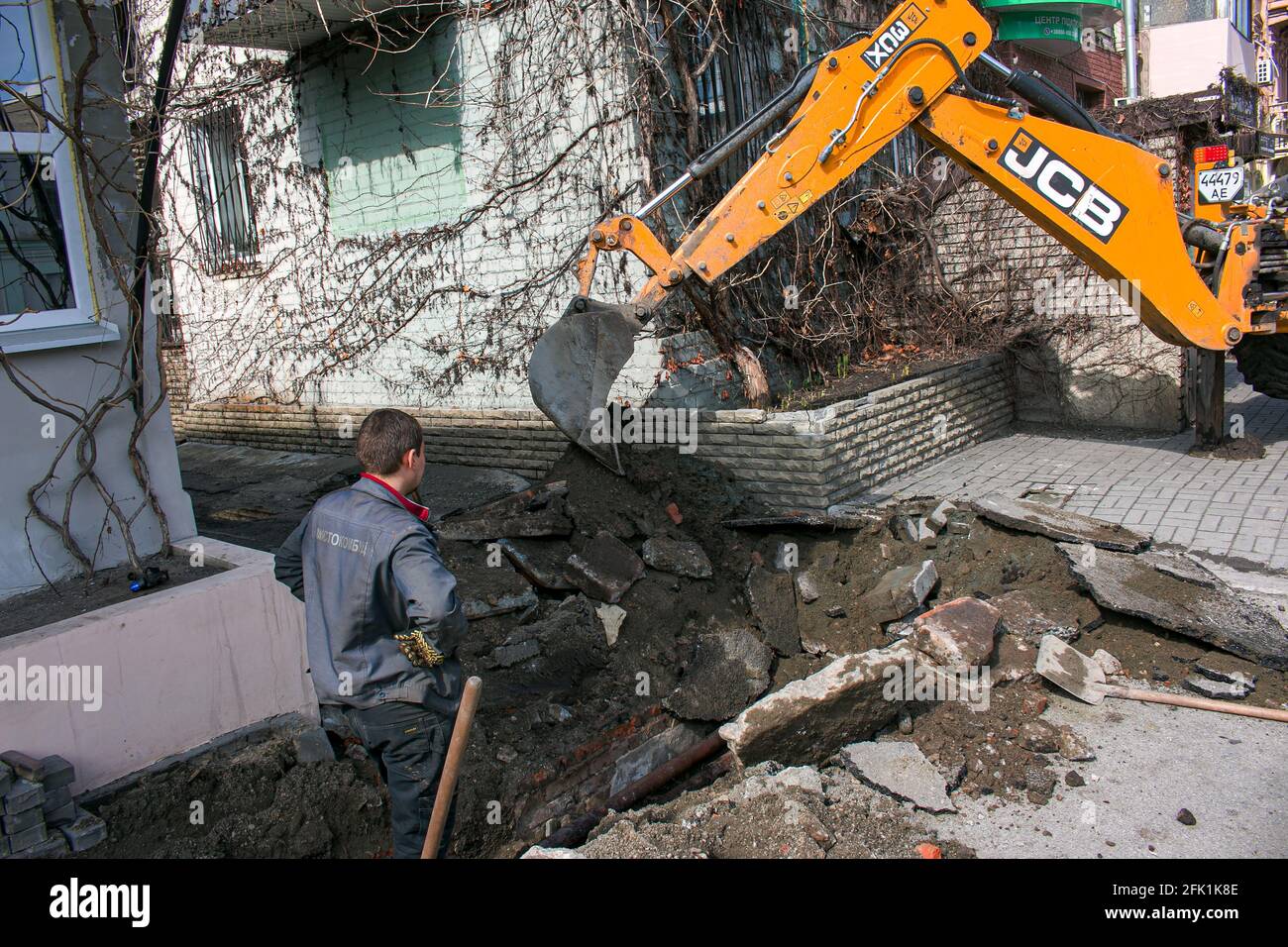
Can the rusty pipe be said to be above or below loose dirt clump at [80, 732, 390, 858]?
below

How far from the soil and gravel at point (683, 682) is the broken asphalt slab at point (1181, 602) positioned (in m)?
→ 0.11

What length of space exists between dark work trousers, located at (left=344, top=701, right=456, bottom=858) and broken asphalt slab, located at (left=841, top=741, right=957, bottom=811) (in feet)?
6.43

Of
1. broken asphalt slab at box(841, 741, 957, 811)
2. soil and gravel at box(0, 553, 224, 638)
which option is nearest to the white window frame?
soil and gravel at box(0, 553, 224, 638)

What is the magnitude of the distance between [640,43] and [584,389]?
295 cm

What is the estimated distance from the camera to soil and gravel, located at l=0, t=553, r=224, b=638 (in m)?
4.35

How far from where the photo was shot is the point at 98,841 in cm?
368

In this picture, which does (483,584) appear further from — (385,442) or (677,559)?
(385,442)

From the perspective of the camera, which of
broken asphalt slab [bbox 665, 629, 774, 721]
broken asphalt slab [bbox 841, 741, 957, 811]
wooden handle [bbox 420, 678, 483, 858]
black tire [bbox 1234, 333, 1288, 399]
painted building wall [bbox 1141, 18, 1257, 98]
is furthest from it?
painted building wall [bbox 1141, 18, 1257, 98]

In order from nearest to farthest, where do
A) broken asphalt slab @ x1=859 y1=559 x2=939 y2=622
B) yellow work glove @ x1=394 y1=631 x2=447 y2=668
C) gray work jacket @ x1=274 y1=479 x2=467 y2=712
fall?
gray work jacket @ x1=274 y1=479 x2=467 y2=712 → yellow work glove @ x1=394 y1=631 x2=447 y2=668 → broken asphalt slab @ x1=859 y1=559 x2=939 y2=622

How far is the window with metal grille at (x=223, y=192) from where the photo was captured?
10.1 m

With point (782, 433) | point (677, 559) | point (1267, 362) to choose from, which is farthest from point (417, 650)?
point (1267, 362)

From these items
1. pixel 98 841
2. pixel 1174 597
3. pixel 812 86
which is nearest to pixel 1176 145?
pixel 812 86

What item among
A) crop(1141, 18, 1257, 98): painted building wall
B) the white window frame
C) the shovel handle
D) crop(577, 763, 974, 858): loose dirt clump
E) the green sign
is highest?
crop(1141, 18, 1257, 98): painted building wall

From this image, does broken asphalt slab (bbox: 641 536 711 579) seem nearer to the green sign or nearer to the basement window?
the basement window
